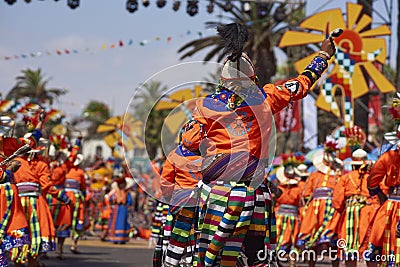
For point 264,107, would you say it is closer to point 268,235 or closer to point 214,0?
point 268,235

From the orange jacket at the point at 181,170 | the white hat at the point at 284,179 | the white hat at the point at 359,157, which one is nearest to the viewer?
the orange jacket at the point at 181,170

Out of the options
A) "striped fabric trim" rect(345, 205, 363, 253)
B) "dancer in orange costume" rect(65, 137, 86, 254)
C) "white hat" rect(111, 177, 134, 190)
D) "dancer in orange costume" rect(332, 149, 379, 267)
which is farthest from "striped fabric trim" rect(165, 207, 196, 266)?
"white hat" rect(111, 177, 134, 190)

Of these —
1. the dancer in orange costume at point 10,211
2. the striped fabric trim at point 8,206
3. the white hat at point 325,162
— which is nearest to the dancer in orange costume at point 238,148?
the dancer in orange costume at point 10,211

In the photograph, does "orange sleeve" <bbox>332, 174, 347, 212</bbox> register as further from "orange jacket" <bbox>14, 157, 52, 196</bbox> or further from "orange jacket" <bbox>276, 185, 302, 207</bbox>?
"orange jacket" <bbox>14, 157, 52, 196</bbox>

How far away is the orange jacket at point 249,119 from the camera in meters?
5.16

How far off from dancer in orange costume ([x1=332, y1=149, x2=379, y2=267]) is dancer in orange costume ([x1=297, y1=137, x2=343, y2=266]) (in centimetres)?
112

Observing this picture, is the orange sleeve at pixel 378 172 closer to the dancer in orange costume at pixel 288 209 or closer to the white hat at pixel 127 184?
the dancer in orange costume at pixel 288 209

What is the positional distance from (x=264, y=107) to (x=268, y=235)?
2.77 ft

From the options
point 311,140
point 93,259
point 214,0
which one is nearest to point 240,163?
point 93,259

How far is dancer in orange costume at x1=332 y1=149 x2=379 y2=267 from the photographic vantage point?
31.6ft

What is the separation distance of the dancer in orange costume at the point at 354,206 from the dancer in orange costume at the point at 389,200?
1.28 meters

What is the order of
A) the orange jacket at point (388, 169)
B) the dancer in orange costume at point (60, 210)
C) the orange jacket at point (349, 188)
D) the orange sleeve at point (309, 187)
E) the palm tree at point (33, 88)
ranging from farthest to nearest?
the palm tree at point (33, 88), the dancer in orange costume at point (60, 210), the orange sleeve at point (309, 187), the orange jacket at point (349, 188), the orange jacket at point (388, 169)

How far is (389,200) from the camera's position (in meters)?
7.94

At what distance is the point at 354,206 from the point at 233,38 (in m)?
5.12
